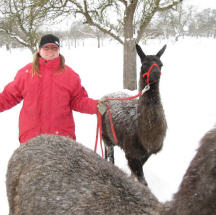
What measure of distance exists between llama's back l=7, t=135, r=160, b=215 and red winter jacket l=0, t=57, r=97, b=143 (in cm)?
60

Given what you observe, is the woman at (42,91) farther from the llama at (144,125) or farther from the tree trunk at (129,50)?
the tree trunk at (129,50)

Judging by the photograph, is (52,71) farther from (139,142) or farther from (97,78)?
(97,78)

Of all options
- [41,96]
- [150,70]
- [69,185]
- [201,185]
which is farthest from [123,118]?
[201,185]

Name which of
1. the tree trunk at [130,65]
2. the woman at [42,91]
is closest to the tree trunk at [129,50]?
the tree trunk at [130,65]

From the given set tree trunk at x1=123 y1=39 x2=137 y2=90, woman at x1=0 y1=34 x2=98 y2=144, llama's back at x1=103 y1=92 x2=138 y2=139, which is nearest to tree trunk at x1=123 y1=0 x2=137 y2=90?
tree trunk at x1=123 y1=39 x2=137 y2=90

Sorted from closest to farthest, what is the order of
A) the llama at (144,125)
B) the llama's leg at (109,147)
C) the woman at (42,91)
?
the woman at (42,91) < the llama at (144,125) < the llama's leg at (109,147)

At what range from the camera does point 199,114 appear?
6223mm

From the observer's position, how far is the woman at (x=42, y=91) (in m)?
2.32

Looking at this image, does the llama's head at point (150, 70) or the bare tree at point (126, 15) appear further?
the bare tree at point (126, 15)

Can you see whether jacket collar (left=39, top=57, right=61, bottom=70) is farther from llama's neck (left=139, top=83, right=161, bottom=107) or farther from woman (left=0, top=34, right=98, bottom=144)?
llama's neck (left=139, top=83, right=161, bottom=107)

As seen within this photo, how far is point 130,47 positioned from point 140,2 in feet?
5.35

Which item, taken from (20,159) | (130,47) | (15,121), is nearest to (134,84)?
(130,47)

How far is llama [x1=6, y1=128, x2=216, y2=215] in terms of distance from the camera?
127 centimetres

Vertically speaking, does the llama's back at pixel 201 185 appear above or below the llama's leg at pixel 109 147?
above
